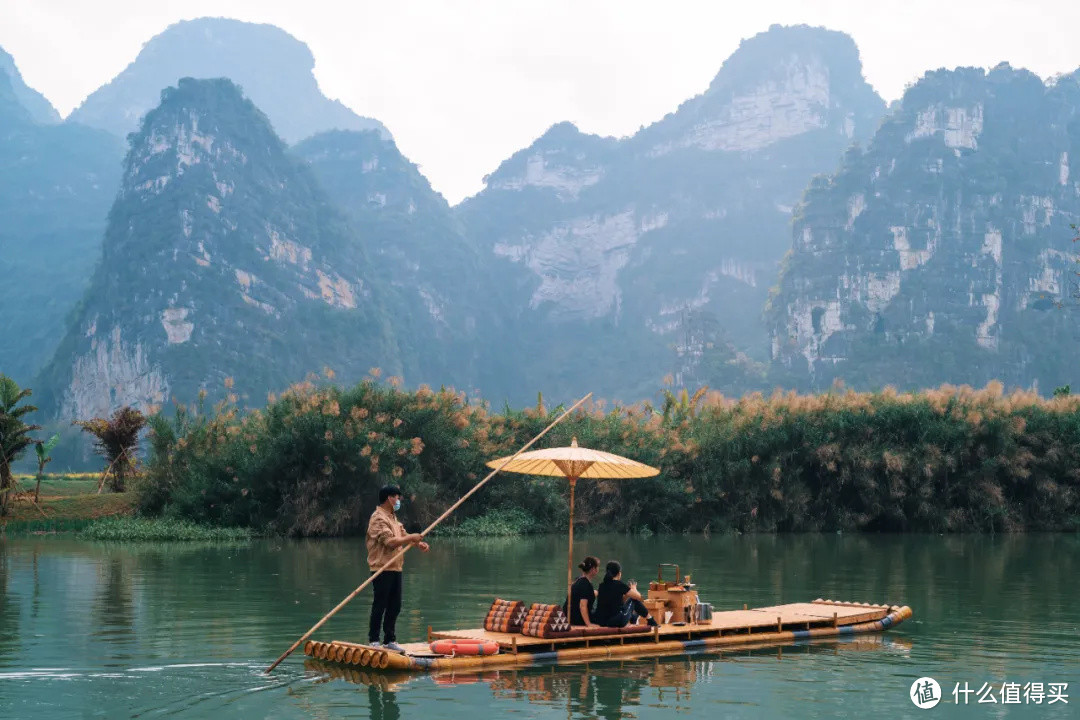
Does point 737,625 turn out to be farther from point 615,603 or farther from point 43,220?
point 43,220

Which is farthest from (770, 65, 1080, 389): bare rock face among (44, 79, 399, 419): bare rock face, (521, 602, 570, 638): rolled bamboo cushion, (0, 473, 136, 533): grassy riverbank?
(521, 602, 570, 638): rolled bamboo cushion

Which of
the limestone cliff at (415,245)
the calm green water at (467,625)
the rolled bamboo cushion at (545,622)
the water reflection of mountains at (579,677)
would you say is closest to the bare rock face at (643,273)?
the limestone cliff at (415,245)

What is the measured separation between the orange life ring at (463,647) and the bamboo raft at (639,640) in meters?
0.05

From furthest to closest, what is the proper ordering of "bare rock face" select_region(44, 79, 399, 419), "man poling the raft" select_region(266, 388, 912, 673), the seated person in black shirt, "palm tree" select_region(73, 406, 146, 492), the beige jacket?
"bare rock face" select_region(44, 79, 399, 419) → "palm tree" select_region(73, 406, 146, 492) → the seated person in black shirt → the beige jacket → "man poling the raft" select_region(266, 388, 912, 673)

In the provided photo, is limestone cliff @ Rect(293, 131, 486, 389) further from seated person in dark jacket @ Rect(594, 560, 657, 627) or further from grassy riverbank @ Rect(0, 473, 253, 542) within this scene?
seated person in dark jacket @ Rect(594, 560, 657, 627)

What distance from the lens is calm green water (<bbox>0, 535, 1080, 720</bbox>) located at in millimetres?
10148

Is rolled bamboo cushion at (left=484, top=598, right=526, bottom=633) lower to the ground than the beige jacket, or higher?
lower

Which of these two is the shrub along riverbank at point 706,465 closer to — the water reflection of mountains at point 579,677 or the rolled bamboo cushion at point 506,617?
the rolled bamboo cushion at point 506,617

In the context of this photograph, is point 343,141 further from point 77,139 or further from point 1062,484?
point 1062,484

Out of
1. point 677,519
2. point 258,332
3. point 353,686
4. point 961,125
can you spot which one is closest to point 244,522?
point 677,519

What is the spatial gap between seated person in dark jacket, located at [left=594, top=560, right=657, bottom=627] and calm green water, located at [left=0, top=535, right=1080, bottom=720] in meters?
0.68

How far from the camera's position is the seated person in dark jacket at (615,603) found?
1266 cm

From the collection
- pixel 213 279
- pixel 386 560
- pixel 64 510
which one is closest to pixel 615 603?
pixel 386 560

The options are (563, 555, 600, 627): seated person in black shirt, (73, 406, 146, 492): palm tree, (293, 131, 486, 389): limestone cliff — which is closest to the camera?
(563, 555, 600, 627): seated person in black shirt
